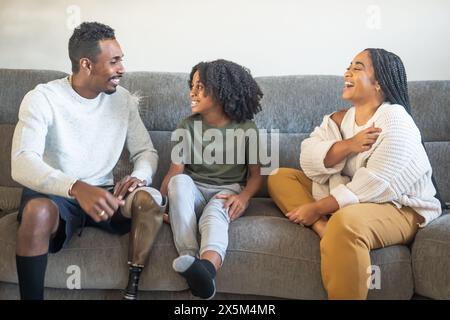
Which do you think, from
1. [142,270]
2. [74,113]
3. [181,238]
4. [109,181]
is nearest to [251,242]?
[181,238]

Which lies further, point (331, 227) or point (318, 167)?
point (318, 167)

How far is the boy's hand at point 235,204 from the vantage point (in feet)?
5.07

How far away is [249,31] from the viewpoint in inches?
90.0

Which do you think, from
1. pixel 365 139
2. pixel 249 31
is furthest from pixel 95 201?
pixel 249 31

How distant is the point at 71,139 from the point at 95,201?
316 millimetres

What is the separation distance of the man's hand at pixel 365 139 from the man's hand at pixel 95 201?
71 centimetres

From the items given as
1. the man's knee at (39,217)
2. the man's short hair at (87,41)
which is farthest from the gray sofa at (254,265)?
the man's short hair at (87,41)

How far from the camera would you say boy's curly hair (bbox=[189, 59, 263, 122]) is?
1743 millimetres

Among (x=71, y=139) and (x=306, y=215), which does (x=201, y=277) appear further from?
(x=71, y=139)

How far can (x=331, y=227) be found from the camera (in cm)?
137

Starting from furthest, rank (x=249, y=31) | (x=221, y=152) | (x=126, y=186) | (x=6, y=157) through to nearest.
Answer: (x=249, y=31)
(x=6, y=157)
(x=221, y=152)
(x=126, y=186)

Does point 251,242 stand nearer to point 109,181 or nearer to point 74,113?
point 109,181

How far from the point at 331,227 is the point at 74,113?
832 millimetres

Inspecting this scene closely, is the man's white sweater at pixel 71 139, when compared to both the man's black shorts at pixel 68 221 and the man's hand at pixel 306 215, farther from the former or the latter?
the man's hand at pixel 306 215
